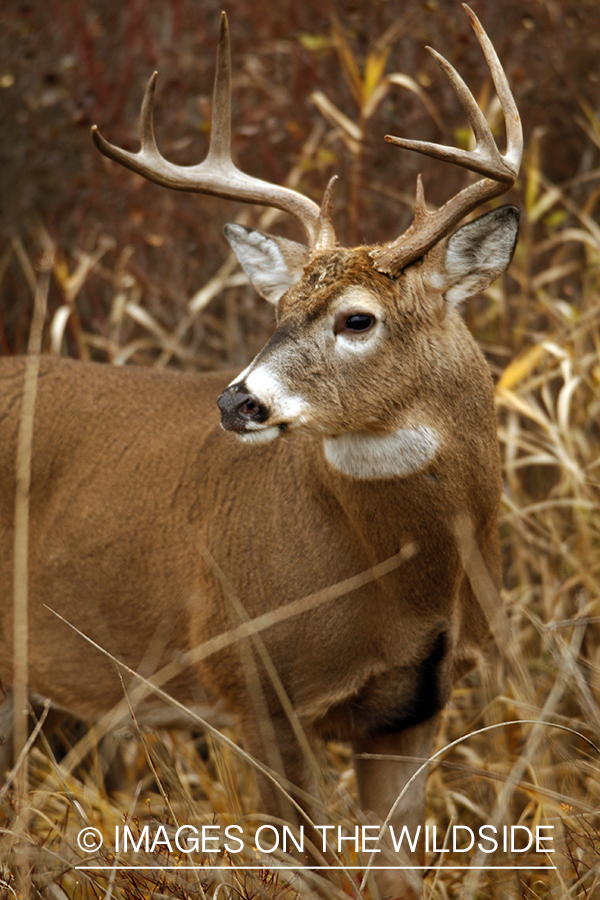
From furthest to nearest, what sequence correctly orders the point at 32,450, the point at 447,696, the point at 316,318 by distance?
the point at 32,450
the point at 447,696
the point at 316,318

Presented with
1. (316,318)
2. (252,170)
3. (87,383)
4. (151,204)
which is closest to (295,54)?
(252,170)

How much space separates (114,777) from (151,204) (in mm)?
3903

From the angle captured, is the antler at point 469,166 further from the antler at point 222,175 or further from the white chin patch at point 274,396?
the white chin patch at point 274,396

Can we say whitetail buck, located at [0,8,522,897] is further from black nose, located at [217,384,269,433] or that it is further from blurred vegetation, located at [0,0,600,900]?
blurred vegetation, located at [0,0,600,900]

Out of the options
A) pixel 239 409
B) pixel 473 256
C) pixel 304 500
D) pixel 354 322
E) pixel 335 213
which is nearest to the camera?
pixel 239 409

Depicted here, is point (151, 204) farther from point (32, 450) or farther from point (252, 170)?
point (32, 450)

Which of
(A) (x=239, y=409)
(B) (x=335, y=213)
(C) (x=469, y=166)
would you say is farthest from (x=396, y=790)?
(B) (x=335, y=213)

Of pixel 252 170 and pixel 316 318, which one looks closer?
pixel 316 318

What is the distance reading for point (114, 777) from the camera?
5.41 m

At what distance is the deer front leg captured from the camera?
369cm

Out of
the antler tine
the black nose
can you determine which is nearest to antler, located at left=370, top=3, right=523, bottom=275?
the black nose

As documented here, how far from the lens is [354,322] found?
10.6 feet

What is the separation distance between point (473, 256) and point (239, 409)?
952 mm

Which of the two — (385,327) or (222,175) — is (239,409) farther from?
(222,175)
